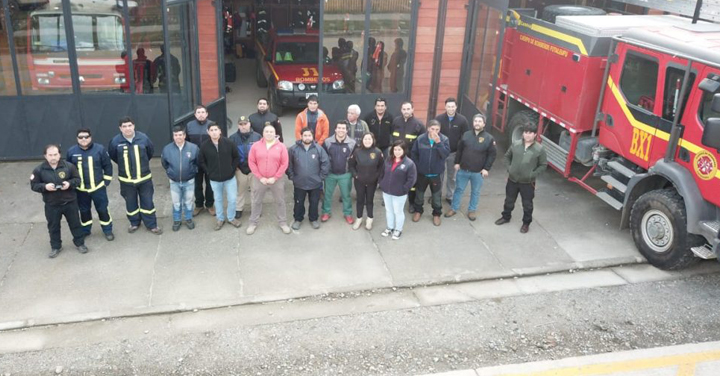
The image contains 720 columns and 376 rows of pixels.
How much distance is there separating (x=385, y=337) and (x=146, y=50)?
21.0 feet

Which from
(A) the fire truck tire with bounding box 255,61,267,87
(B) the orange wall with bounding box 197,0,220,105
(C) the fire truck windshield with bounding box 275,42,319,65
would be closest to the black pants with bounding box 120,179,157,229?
(B) the orange wall with bounding box 197,0,220,105

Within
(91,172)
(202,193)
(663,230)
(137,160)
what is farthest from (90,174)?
(663,230)

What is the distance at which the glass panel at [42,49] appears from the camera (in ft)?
31.1

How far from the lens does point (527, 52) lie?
34.8 ft

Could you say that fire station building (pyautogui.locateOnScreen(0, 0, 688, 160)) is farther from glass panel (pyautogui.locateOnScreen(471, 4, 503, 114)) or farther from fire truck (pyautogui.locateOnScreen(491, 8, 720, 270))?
fire truck (pyautogui.locateOnScreen(491, 8, 720, 270))

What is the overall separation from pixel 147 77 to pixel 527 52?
21.1ft

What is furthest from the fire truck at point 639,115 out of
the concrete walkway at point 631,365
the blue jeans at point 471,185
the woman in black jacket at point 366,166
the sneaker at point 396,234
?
the woman in black jacket at point 366,166

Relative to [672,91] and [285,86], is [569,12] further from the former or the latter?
[285,86]

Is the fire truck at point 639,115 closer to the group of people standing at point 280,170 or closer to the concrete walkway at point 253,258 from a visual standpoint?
the concrete walkway at point 253,258

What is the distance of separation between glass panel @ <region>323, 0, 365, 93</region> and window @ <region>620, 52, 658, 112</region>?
460 cm

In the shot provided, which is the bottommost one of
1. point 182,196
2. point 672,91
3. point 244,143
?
point 182,196

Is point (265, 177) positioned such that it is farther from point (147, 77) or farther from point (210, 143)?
point (147, 77)

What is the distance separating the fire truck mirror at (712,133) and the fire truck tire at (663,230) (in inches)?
47.7

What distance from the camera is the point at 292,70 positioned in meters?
12.9
